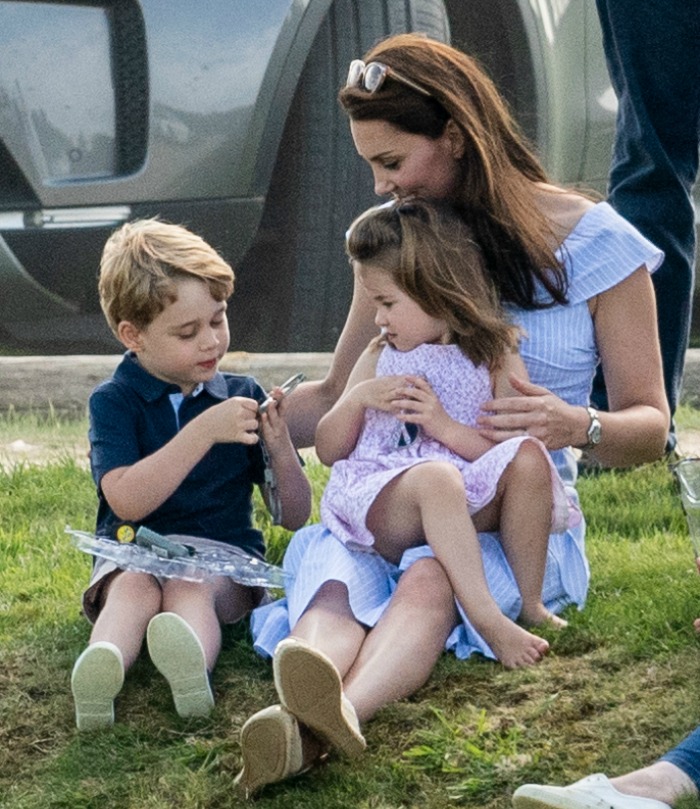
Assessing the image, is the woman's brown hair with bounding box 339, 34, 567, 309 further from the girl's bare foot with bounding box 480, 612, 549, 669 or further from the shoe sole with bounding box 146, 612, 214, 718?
the shoe sole with bounding box 146, 612, 214, 718

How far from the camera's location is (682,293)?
4.85 metres

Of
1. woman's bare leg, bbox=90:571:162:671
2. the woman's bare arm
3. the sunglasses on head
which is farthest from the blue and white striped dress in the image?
the sunglasses on head

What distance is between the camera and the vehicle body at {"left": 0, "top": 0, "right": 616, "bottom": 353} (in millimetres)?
5367

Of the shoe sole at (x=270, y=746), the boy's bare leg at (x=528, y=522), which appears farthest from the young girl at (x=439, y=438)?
the shoe sole at (x=270, y=746)

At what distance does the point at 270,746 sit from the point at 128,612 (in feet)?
2.20

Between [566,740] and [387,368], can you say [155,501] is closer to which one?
[387,368]

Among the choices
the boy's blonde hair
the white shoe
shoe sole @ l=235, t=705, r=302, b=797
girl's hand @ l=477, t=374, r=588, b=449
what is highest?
the boy's blonde hair

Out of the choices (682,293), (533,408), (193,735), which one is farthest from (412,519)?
(682,293)

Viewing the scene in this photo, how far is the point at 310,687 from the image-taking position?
9.98ft

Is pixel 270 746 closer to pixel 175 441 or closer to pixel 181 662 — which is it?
pixel 181 662

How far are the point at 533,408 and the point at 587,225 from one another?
499 mm

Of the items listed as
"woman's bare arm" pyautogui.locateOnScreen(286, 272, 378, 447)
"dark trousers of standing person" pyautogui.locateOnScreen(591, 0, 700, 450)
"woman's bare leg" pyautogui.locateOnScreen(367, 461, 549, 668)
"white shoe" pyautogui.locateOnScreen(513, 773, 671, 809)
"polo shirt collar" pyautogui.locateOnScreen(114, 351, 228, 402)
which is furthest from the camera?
"dark trousers of standing person" pyautogui.locateOnScreen(591, 0, 700, 450)

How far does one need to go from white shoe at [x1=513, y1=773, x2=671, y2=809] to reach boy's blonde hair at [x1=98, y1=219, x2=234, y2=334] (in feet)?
4.40

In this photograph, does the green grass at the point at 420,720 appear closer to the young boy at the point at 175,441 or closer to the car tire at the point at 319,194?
the young boy at the point at 175,441
